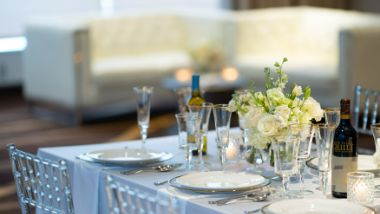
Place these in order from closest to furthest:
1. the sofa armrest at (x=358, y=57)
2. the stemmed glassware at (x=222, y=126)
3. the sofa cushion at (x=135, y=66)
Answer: the stemmed glassware at (x=222, y=126), the sofa armrest at (x=358, y=57), the sofa cushion at (x=135, y=66)

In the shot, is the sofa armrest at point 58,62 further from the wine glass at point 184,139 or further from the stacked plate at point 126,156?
the wine glass at point 184,139

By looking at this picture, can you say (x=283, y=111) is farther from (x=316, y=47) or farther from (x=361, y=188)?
(x=316, y=47)

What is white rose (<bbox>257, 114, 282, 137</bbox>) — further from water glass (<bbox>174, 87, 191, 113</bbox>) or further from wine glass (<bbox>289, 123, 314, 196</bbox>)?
water glass (<bbox>174, 87, 191, 113</bbox>)

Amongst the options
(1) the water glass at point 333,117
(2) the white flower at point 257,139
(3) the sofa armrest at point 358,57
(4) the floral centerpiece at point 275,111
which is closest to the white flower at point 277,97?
(4) the floral centerpiece at point 275,111

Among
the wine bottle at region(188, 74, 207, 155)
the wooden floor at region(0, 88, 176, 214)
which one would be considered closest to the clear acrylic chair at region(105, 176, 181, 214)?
the wine bottle at region(188, 74, 207, 155)

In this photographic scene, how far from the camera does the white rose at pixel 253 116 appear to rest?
2.85 meters

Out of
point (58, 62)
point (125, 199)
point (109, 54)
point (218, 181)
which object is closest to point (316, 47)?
point (109, 54)

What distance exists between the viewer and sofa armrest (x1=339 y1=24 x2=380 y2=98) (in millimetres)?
6859

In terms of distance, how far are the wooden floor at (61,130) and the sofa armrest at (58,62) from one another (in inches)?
8.7

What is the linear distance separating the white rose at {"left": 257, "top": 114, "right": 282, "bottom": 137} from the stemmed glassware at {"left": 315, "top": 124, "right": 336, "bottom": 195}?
0.15 metres

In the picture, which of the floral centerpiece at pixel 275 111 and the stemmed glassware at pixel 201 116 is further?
the stemmed glassware at pixel 201 116

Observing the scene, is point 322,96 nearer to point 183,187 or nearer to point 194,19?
point 194,19

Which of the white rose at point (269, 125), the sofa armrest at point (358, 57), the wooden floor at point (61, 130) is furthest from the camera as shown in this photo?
the sofa armrest at point (358, 57)

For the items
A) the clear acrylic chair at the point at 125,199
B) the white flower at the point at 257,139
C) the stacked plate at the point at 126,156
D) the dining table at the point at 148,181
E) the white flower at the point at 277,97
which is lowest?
the dining table at the point at 148,181
